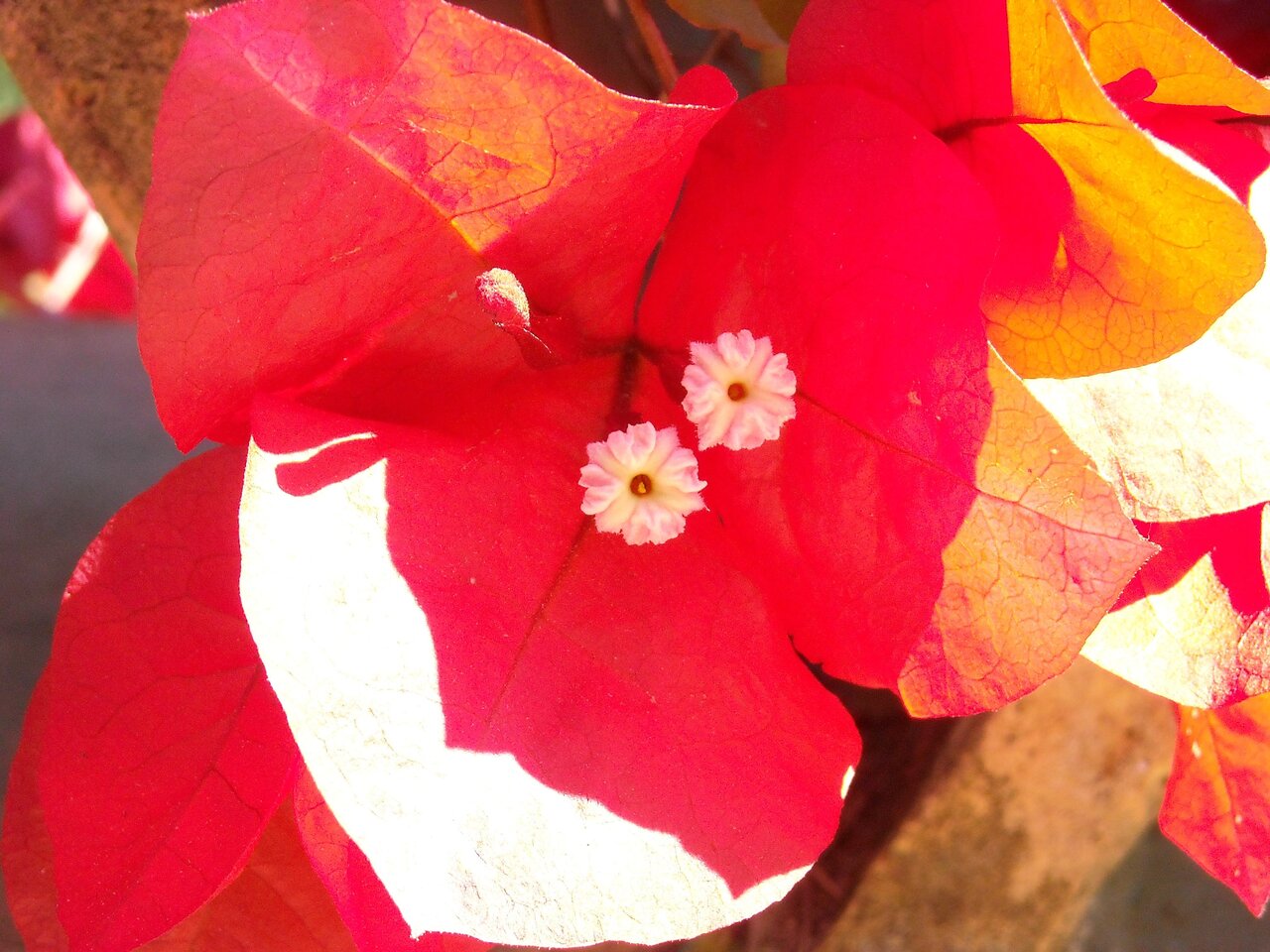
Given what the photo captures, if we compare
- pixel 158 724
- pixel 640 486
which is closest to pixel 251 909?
pixel 158 724

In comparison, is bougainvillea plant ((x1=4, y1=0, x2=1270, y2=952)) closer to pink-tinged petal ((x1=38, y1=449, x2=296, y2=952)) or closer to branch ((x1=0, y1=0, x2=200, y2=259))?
pink-tinged petal ((x1=38, y1=449, x2=296, y2=952))

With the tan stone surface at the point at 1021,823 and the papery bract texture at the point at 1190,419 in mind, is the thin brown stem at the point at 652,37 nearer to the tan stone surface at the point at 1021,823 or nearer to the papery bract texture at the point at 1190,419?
the papery bract texture at the point at 1190,419

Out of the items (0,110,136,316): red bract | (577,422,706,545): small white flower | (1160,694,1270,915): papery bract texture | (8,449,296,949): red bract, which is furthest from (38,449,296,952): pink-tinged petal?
(0,110,136,316): red bract

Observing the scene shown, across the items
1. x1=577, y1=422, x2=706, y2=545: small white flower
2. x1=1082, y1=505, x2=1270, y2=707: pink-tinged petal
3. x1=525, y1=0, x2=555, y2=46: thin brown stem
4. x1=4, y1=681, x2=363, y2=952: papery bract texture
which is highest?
x1=525, y1=0, x2=555, y2=46: thin brown stem

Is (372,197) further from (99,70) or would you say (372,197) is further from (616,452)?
(99,70)

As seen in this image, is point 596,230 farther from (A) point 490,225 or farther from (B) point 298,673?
(B) point 298,673

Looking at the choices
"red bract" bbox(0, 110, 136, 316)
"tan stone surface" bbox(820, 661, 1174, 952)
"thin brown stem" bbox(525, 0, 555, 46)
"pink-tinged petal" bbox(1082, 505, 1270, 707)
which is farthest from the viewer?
"red bract" bbox(0, 110, 136, 316)

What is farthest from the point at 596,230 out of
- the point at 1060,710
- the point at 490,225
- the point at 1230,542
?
the point at 1060,710
